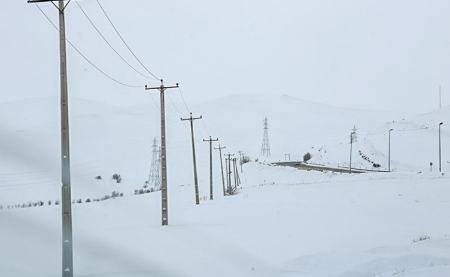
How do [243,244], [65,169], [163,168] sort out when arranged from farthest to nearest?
[163,168] → [243,244] → [65,169]

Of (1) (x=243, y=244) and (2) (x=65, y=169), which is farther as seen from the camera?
(1) (x=243, y=244)

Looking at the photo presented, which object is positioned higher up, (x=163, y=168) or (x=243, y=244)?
(x=163, y=168)

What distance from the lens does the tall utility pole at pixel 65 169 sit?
13641 mm

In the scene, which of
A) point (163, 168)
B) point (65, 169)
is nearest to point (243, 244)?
point (65, 169)

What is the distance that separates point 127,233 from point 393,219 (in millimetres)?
12485

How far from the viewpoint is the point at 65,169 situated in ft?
47.8

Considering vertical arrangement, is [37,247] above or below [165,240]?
above

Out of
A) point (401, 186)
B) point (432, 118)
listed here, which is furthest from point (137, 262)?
point (432, 118)

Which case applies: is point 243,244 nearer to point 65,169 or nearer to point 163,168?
point 65,169

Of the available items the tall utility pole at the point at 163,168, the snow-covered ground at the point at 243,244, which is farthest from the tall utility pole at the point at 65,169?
the tall utility pole at the point at 163,168

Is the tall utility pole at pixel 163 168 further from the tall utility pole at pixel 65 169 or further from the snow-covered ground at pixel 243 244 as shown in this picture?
the tall utility pole at pixel 65 169

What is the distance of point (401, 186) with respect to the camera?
56.4 m

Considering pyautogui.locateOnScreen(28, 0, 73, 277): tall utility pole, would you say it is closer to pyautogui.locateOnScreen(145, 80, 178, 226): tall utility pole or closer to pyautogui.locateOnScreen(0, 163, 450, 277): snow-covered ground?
pyautogui.locateOnScreen(0, 163, 450, 277): snow-covered ground

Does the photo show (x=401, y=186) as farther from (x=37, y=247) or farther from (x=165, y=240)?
(x=37, y=247)
